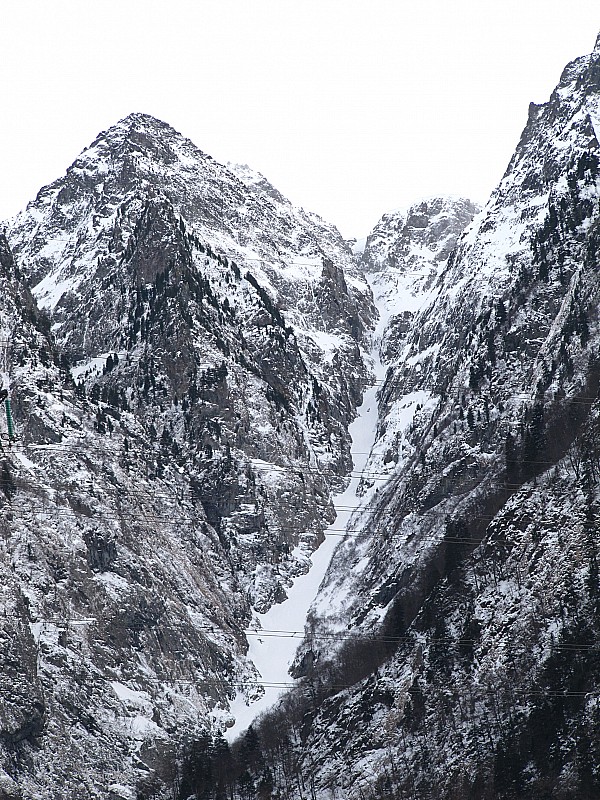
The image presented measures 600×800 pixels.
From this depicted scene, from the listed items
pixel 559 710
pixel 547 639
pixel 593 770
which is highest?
pixel 547 639

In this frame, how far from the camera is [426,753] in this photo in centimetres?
19925

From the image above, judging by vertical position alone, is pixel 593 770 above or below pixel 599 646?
below

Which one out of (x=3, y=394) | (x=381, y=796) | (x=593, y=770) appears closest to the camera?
(x=3, y=394)

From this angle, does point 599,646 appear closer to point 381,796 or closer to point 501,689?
point 501,689

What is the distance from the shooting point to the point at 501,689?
19638cm

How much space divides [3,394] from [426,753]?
10457 cm

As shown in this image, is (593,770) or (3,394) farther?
(593,770)

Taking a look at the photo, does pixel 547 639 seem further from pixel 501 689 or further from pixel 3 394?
pixel 3 394

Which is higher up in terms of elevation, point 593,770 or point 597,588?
point 597,588

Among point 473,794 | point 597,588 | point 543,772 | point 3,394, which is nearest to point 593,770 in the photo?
point 543,772

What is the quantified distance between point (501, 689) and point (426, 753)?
15.5 meters

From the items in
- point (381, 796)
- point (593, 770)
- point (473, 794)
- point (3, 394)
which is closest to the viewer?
point (3, 394)

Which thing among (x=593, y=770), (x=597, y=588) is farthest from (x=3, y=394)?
(x=597, y=588)

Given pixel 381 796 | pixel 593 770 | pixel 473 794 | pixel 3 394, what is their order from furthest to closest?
pixel 381 796 → pixel 473 794 → pixel 593 770 → pixel 3 394
